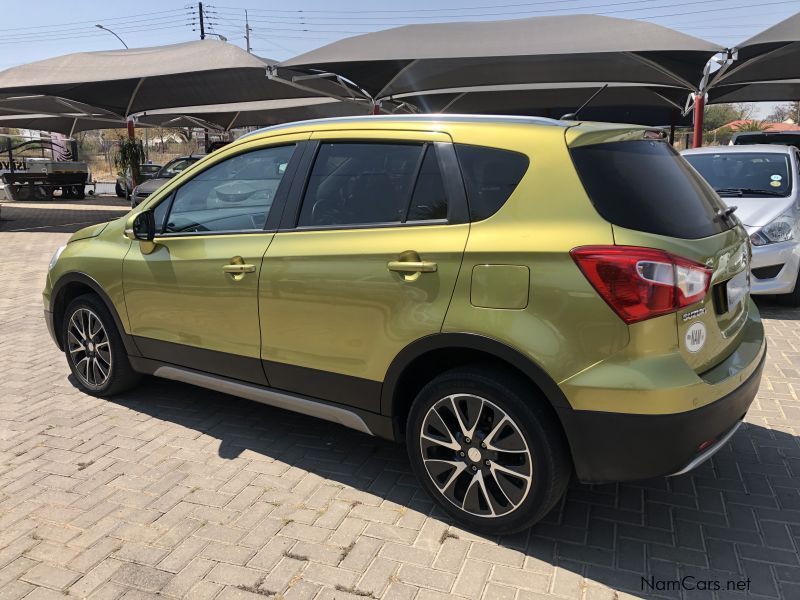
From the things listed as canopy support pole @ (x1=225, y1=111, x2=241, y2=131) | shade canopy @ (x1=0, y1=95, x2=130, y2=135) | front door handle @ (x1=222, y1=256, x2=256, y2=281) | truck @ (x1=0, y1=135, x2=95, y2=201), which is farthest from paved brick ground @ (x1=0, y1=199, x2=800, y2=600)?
canopy support pole @ (x1=225, y1=111, x2=241, y2=131)

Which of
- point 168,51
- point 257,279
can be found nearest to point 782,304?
point 257,279

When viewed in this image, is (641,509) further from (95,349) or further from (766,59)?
(766,59)

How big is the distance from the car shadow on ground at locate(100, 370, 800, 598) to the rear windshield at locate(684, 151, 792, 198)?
4.16 m

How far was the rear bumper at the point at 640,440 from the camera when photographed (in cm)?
229

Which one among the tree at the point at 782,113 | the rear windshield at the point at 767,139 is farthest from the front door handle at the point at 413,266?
the tree at the point at 782,113

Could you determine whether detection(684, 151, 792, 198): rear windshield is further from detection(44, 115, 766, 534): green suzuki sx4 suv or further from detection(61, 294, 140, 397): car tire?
detection(61, 294, 140, 397): car tire

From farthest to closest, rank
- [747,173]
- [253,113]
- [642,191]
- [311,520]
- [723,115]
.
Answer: [723,115], [253,113], [747,173], [311,520], [642,191]

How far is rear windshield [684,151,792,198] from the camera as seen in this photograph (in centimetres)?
688

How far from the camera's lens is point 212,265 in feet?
11.3

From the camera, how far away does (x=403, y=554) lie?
2650mm

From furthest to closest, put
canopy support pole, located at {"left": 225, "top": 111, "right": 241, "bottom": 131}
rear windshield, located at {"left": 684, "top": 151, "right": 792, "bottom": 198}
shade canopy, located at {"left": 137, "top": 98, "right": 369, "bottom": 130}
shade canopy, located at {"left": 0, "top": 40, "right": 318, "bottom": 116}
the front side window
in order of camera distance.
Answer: canopy support pole, located at {"left": 225, "top": 111, "right": 241, "bottom": 131} → shade canopy, located at {"left": 137, "top": 98, "right": 369, "bottom": 130} → shade canopy, located at {"left": 0, "top": 40, "right": 318, "bottom": 116} → rear windshield, located at {"left": 684, "top": 151, "right": 792, "bottom": 198} → the front side window

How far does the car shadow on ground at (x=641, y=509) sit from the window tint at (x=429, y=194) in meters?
1.41

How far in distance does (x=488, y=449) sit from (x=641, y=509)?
0.91m

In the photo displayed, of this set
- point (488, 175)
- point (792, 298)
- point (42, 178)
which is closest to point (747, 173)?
point (792, 298)
